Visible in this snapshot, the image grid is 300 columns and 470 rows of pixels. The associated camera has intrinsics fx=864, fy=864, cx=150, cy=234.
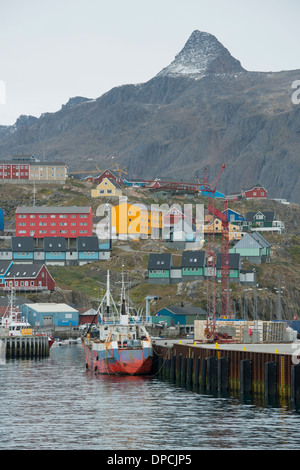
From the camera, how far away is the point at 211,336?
9706 cm

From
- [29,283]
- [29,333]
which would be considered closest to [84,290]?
[29,283]

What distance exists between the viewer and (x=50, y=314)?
161125 millimetres

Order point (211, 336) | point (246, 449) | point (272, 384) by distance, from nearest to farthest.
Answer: point (246, 449) → point (272, 384) → point (211, 336)

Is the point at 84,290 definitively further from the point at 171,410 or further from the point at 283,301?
the point at 171,410

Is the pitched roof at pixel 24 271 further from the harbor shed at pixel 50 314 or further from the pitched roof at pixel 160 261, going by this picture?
the pitched roof at pixel 160 261

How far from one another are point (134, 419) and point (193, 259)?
131 m

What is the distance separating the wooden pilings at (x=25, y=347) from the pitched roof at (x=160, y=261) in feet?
212

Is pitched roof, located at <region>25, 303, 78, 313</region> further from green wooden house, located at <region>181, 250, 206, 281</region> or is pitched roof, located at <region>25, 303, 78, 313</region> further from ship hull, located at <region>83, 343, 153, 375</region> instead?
ship hull, located at <region>83, 343, 153, 375</region>

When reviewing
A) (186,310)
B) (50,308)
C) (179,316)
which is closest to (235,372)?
(179,316)

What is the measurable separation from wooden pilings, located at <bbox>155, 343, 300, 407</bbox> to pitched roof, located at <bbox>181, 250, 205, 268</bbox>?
100766 mm

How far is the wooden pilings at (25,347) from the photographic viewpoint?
122 metres

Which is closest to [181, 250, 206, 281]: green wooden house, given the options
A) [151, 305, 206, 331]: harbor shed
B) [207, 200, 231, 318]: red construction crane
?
[151, 305, 206, 331]: harbor shed
